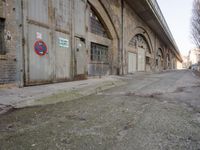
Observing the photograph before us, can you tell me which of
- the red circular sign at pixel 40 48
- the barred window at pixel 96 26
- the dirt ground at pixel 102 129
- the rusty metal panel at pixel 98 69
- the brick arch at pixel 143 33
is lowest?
the dirt ground at pixel 102 129

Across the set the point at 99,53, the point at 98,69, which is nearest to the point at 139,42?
the point at 99,53

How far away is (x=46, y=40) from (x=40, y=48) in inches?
19.6

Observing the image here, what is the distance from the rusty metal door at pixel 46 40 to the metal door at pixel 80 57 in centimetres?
65

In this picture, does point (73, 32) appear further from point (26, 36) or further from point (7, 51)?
point (7, 51)

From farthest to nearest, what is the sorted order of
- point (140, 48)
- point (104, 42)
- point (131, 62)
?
1. point (140, 48)
2. point (131, 62)
3. point (104, 42)

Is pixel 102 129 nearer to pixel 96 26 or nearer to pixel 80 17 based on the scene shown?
A: pixel 80 17

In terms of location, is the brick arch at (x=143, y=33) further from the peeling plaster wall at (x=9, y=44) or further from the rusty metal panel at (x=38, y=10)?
the peeling plaster wall at (x=9, y=44)

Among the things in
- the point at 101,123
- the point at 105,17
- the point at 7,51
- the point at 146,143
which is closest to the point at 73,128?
the point at 101,123

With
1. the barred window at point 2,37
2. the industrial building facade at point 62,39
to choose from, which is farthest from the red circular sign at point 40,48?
the barred window at point 2,37

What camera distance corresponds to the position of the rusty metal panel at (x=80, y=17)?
7.58 m

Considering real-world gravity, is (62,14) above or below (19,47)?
above

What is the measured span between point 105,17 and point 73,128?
976 cm

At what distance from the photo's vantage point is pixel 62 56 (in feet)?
22.0

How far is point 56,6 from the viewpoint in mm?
6344
